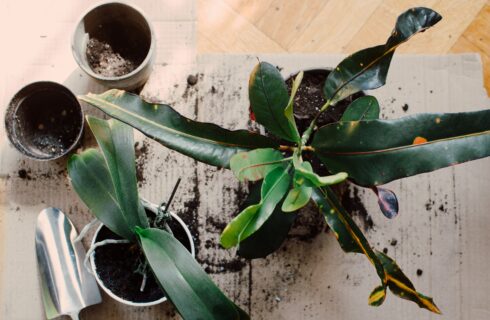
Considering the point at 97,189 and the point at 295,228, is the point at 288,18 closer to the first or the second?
the point at 295,228

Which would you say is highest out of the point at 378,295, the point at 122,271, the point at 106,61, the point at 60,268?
the point at 378,295

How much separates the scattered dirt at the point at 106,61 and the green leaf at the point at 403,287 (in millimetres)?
508

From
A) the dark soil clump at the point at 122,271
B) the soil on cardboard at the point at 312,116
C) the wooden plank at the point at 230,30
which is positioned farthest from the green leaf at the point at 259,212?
the wooden plank at the point at 230,30

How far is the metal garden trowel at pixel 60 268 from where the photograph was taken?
2.77 feet

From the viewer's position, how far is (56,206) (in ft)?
2.89

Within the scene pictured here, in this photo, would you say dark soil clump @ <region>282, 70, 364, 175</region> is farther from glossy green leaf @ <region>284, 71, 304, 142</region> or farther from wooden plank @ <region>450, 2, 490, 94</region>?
wooden plank @ <region>450, 2, 490, 94</region>

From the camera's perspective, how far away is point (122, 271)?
782 millimetres

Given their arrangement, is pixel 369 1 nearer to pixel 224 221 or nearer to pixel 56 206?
pixel 224 221

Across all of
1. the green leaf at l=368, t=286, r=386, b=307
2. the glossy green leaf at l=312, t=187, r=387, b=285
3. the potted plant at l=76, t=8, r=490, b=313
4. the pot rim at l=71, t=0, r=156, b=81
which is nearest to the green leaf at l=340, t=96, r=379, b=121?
the potted plant at l=76, t=8, r=490, b=313

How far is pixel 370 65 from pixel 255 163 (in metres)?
0.18

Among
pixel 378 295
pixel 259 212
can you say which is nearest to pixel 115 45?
pixel 259 212

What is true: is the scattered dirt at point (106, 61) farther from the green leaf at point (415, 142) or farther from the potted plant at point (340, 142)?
the green leaf at point (415, 142)

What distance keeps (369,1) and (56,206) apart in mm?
630

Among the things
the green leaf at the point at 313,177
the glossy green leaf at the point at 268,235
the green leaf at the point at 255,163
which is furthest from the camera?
the glossy green leaf at the point at 268,235
